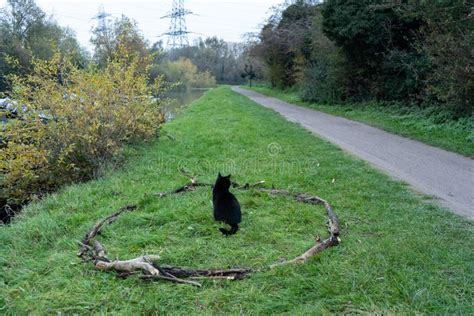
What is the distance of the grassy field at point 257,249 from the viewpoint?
288cm

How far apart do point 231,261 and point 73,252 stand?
160 centimetres

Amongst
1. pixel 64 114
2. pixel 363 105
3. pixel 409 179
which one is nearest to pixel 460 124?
pixel 409 179

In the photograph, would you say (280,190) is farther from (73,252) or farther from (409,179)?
(73,252)

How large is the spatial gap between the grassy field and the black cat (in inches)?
5.4

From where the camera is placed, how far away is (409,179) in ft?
21.6

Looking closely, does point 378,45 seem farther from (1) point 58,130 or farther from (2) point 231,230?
(2) point 231,230

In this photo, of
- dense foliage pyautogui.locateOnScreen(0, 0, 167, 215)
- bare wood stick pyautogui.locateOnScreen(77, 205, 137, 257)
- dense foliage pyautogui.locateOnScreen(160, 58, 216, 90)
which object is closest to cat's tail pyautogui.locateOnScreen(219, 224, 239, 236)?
bare wood stick pyautogui.locateOnScreen(77, 205, 137, 257)

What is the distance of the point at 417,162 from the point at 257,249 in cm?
548

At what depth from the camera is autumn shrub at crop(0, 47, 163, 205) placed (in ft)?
22.9

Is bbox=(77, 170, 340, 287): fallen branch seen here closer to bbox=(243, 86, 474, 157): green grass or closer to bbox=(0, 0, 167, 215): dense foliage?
bbox=(0, 0, 167, 215): dense foliage

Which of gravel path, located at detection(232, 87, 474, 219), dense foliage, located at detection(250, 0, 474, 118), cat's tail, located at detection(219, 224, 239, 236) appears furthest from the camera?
dense foliage, located at detection(250, 0, 474, 118)

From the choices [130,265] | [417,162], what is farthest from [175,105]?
[130,265]

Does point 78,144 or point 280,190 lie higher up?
point 78,144

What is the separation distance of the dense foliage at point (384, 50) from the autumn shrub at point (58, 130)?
8636mm
